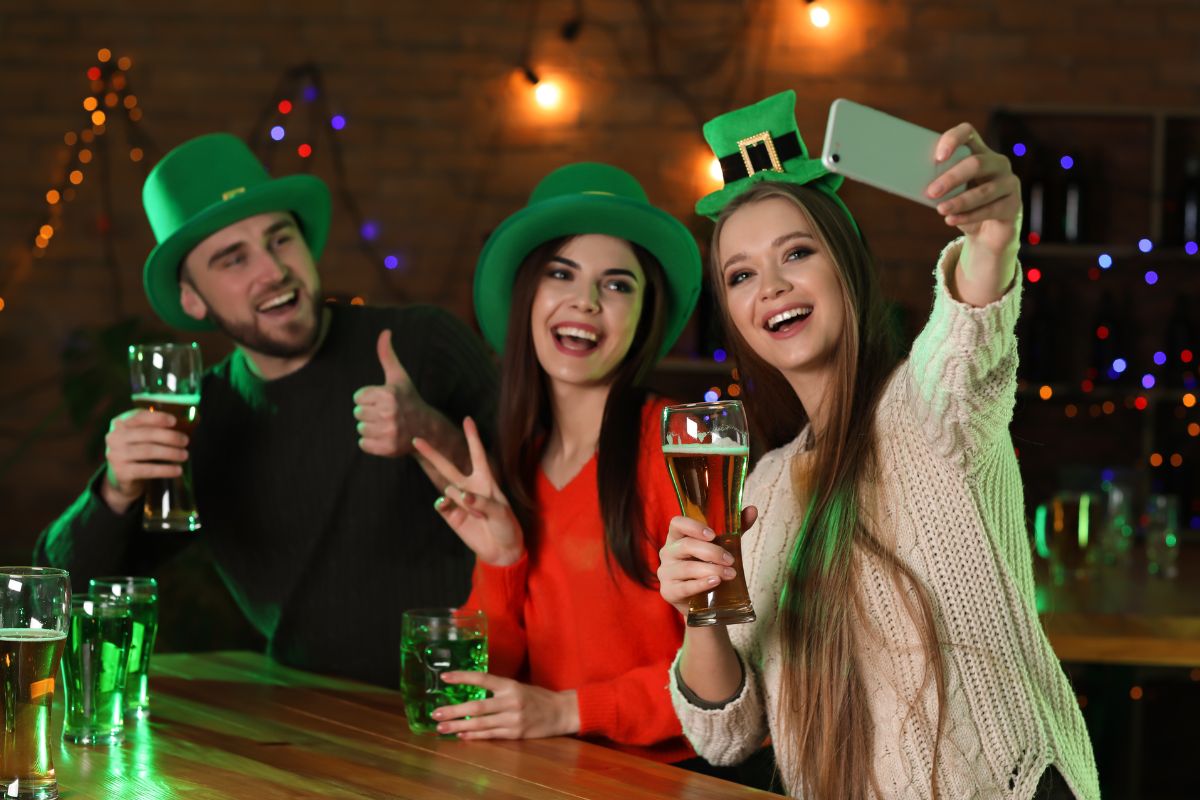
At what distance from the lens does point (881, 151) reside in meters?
1.31

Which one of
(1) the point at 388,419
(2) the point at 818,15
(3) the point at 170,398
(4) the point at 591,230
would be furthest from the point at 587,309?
(2) the point at 818,15

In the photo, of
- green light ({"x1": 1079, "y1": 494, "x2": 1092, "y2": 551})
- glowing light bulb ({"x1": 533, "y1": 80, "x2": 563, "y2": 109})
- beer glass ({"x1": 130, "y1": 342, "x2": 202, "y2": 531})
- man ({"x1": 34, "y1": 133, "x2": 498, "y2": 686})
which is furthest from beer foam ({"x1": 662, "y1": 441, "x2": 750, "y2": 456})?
glowing light bulb ({"x1": 533, "y1": 80, "x2": 563, "y2": 109})

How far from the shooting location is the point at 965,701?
1588mm

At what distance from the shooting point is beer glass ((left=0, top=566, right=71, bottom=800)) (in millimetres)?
1301

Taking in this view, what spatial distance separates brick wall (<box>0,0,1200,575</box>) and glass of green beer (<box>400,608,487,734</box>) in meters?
3.32

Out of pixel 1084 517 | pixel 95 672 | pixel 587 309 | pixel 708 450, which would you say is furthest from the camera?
pixel 1084 517

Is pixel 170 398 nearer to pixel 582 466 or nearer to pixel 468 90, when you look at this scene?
pixel 582 466

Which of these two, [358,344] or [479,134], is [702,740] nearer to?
[358,344]

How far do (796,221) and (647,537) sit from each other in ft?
1.83

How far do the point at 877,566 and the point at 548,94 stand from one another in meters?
3.66

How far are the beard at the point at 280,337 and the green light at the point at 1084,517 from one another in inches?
75.4

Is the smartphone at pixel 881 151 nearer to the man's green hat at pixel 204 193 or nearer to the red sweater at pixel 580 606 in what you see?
the red sweater at pixel 580 606

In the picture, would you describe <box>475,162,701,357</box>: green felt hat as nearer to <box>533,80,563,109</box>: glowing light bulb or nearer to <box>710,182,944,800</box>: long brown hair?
<box>710,182,944,800</box>: long brown hair

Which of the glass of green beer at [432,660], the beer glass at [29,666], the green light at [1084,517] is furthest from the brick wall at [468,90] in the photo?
the beer glass at [29,666]
